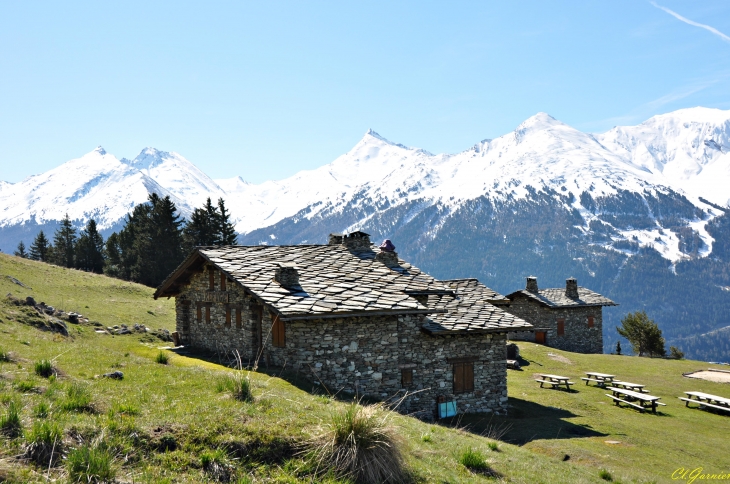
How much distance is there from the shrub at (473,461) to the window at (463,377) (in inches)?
494

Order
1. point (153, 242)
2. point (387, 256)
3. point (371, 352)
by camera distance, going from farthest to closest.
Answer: point (153, 242), point (387, 256), point (371, 352)

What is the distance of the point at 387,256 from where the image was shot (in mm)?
29281

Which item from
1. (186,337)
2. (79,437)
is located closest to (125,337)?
(186,337)

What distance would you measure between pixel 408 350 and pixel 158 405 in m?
13.5

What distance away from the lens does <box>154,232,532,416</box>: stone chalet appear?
2127cm

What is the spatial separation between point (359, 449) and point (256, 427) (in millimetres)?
1975

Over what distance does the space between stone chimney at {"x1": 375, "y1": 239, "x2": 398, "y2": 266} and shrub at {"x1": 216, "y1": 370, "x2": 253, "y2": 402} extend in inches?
658

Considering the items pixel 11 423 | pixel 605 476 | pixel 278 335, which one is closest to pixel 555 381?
pixel 605 476

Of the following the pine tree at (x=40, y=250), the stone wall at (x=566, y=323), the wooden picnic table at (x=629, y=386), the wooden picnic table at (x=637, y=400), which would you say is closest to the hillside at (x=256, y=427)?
the wooden picnic table at (x=637, y=400)

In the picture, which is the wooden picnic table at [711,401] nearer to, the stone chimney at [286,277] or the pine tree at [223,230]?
the stone chimney at [286,277]

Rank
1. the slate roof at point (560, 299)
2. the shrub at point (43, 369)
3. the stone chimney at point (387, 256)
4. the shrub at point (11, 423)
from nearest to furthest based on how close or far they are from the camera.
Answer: the shrub at point (11, 423), the shrub at point (43, 369), the stone chimney at point (387, 256), the slate roof at point (560, 299)

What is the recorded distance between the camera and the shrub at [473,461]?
468 inches

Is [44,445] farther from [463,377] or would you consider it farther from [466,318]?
[466,318]

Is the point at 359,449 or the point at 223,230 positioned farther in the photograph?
the point at 223,230
